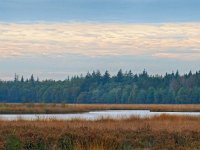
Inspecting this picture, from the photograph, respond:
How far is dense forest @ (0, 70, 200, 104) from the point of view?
139500 millimetres

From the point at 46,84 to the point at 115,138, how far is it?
149278 millimetres

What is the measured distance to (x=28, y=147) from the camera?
23172 mm

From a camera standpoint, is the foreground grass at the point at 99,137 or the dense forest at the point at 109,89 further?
the dense forest at the point at 109,89

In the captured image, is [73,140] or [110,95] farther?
[110,95]

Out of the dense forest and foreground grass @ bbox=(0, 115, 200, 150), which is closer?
foreground grass @ bbox=(0, 115, 200, 150)

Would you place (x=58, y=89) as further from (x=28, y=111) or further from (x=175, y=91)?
(x=28, y=111)

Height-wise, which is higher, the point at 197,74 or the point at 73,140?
the point at 197,74

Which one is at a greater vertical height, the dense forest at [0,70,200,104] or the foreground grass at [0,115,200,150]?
the dense forest at [0,70,200,104]

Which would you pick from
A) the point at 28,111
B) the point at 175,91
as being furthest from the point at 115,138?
the point at 175,91

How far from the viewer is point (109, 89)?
157750mm

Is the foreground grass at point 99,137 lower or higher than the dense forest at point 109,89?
lower

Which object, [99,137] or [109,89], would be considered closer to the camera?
[99,137]

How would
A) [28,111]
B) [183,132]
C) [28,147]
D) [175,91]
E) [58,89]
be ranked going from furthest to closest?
[58,89] < [175,91] < [28,111] < [183,132] < [28,147]

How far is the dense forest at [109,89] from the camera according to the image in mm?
139500
